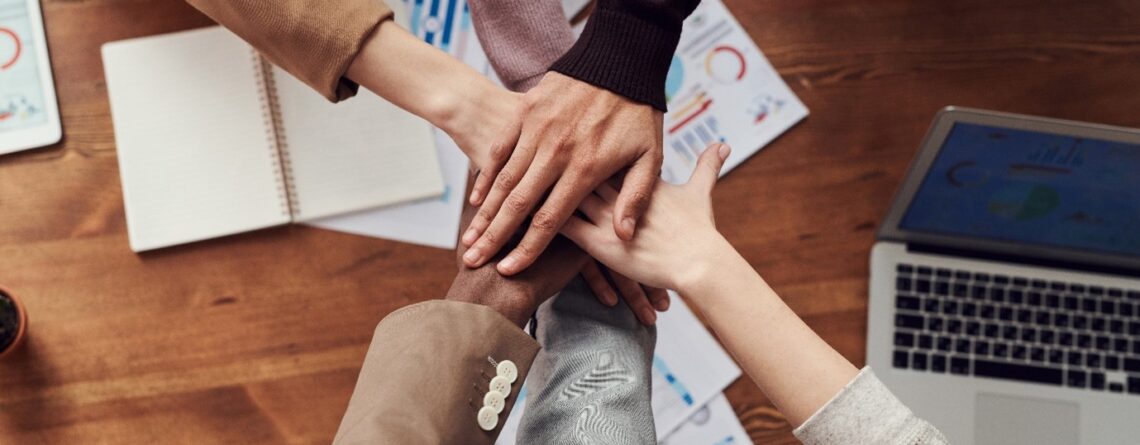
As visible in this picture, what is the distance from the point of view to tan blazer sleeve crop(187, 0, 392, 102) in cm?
91

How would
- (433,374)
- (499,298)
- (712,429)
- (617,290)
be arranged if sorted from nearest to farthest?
(433,374) < (499,298) < (617,290) < (712,429)

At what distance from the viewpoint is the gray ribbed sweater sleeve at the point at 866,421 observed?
82cm

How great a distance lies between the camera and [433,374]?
29.8 inches

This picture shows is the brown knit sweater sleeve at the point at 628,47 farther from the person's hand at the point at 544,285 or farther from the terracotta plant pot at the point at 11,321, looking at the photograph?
the terracotta plant pot at the point at 11,321

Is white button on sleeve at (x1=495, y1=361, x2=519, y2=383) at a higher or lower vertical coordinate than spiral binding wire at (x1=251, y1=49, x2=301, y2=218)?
lower

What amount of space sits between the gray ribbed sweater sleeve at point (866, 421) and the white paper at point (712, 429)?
276mm

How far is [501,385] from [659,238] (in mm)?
243

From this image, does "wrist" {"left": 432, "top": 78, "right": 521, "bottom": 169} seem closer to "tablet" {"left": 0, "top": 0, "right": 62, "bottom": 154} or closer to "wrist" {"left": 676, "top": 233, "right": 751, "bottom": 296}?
"wrist" {"left": 676, "top": 233, "right": 751, "bottom": 296}

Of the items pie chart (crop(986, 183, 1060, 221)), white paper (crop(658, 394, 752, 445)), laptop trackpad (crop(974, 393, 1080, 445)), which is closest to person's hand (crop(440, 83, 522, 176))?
white paper (crop(658, 394, 752, 445))

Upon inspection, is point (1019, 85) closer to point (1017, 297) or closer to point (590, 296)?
point (1017, 297)

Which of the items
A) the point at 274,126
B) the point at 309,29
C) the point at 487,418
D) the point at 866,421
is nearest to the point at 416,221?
the point at 274,126

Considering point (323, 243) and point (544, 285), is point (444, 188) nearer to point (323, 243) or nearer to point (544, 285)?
point (323, 243)

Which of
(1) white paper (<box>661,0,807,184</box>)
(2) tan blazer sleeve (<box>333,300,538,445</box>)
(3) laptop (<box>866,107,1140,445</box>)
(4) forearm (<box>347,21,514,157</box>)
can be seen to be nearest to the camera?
(2) tan blazer sleeve (<box>333,300,538,445</box>)

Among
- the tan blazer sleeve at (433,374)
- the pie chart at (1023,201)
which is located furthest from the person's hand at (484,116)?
the pie chart at (1023,201)
